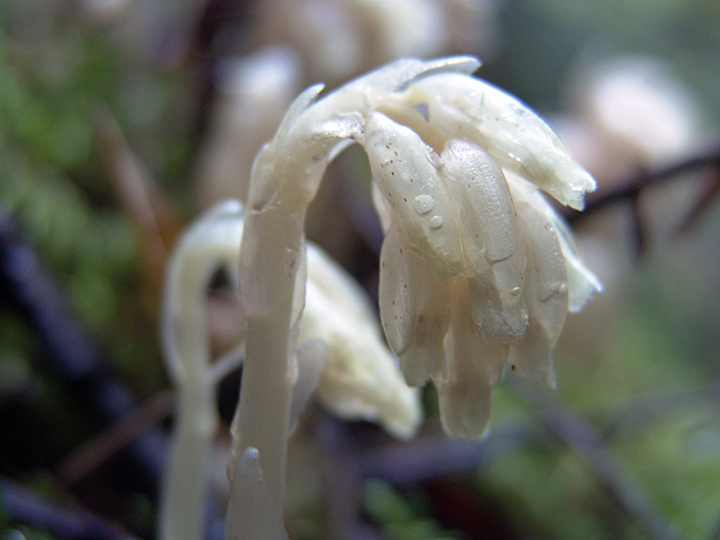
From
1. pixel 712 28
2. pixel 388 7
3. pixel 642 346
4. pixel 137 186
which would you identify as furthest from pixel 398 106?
pixel 712 28

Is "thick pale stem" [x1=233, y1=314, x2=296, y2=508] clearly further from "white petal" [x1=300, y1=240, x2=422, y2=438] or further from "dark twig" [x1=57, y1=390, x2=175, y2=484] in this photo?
"dark twig" [x1=57, y1=390, x2=175, y2=484]

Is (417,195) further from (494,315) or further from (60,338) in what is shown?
(60,338)

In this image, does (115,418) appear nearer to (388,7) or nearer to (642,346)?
(388,7)

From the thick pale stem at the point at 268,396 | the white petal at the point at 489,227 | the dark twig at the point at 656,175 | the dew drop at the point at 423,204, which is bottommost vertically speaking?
the dark twig at the point at 656,175

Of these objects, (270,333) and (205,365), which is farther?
(205,365)

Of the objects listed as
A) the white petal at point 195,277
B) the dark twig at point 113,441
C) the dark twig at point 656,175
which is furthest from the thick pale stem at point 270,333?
the dark twig at point 656,175

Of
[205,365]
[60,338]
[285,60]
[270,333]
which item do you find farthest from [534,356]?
[285,60]

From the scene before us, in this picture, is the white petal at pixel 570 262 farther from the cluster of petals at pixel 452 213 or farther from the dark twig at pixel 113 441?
the dark twig at pixel 113 441
